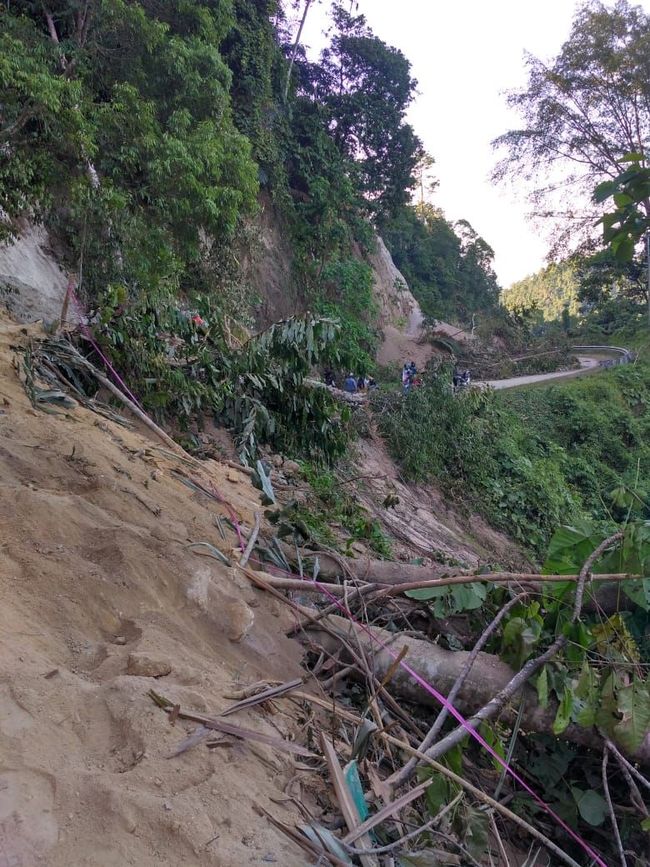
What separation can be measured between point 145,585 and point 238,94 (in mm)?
17314

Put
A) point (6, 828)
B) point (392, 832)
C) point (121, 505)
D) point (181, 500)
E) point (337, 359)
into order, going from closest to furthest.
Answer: point (6, 828), point (392, 832), point (121, 505), point (181, 500), point (337, 359)

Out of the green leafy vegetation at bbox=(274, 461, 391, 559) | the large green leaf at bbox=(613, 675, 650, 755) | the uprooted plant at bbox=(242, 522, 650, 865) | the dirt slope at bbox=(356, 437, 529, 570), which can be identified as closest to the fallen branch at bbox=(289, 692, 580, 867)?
the uprooted plant at bbox=(242, 522, 650, 865)

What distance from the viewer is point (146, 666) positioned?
189cm

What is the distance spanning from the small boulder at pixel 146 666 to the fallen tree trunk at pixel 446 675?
2.86 feet

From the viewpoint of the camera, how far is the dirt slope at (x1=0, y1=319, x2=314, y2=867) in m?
1.32

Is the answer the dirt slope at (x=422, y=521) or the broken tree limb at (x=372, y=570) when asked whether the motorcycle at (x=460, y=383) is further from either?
the broken tree limb at (x=372, y=570)

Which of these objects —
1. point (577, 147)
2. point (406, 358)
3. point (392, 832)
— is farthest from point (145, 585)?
point (577, 147)

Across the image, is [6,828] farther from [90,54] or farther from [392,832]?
[90,54]

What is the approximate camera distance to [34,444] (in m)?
2.99

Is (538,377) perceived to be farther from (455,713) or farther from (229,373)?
(455,713)

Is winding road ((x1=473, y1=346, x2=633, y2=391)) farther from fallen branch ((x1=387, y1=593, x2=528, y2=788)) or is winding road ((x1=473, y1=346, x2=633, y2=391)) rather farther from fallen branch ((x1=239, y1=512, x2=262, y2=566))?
fallen branch ((x1=387, y1=593, x2=528, y2=788))

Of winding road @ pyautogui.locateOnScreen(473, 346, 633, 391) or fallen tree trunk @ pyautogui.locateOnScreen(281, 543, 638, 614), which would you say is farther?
winding road @ pyautogui.locateOnScreen(473, 346, 633, 391)

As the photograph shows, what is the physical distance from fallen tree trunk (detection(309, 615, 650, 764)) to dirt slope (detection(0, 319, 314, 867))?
0.31 meters

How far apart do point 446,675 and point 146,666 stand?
1.23 meters
